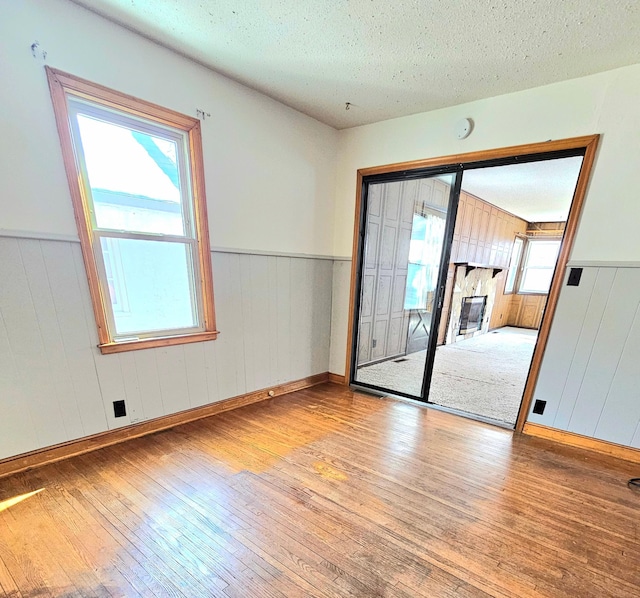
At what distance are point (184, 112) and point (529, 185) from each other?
175 inches

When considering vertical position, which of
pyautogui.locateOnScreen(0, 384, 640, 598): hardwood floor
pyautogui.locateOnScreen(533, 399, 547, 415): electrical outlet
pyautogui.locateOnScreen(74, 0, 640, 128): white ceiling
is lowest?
pyautogui.locateOnScreen(0, 384, 640, 598): hardwood floor

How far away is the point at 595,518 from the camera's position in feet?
5.17

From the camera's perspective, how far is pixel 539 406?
2344mm

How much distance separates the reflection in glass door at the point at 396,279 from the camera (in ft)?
10.5

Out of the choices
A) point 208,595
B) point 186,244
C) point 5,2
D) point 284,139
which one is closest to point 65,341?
point 186,244

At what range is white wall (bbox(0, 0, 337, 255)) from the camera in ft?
4.99

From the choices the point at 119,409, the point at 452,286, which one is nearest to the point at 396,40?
the point at 119,409

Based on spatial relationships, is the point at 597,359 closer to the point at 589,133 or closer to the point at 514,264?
the point at 589,133

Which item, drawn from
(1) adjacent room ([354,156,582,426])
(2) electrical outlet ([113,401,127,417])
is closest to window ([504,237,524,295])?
(1) adjacent room ([354,156,582,426])

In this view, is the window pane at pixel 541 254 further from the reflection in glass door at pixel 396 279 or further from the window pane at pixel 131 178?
the window pane at pixel 131 178

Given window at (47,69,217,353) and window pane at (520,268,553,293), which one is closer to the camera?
window at (47,69,217,353)

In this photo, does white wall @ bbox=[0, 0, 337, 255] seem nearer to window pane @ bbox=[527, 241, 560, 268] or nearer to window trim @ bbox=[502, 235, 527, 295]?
window trim @ bbox=[502, 235, 527, 295]

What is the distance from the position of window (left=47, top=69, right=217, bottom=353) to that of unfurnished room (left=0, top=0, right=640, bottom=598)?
0.05 feet

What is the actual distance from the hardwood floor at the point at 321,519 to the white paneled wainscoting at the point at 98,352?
289 mm
